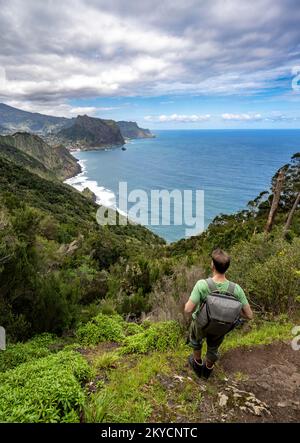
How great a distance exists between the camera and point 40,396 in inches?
132

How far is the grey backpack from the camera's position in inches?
145

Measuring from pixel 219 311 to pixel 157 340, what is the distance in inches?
100

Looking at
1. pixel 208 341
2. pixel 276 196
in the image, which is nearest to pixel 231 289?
pixel 208 341

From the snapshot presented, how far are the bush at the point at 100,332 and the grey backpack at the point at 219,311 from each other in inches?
136

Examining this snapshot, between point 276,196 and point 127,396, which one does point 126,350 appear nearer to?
point 127,396

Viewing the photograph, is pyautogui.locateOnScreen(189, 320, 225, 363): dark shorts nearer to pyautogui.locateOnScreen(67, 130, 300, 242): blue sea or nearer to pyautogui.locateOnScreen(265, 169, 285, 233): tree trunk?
pyautogui.locateOnScreen(265, 169, 285, 233): tree trunk

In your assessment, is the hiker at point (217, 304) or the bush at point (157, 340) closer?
the hiker at point (217, 304)

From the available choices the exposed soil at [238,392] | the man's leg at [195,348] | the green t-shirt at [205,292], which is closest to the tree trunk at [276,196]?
the exposed soil at [238,392]

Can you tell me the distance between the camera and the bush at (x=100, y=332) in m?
6.91

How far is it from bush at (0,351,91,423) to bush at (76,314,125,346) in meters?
2.75

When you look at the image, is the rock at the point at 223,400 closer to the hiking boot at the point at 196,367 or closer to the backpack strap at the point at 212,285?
the hiking boot at the point at 196,367

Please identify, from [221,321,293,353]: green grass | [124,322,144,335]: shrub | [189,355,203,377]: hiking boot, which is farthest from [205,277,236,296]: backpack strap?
[124,322,144,335]: shrub
